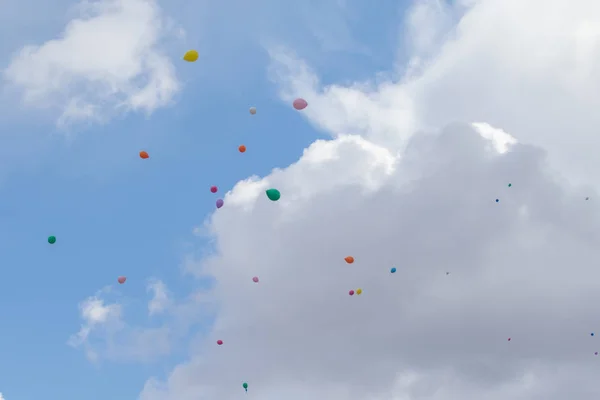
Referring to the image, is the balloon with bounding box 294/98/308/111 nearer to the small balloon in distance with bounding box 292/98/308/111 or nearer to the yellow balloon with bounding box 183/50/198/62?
the small balloon in distance with bounding box 292/98/308/111

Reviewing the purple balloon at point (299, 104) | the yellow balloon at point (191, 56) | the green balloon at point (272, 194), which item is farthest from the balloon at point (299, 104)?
the yellow balloon at point (191, 56)

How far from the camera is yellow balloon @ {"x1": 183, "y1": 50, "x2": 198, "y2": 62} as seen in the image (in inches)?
1247

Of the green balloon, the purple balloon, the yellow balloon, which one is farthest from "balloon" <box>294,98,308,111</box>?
the yellow balloon

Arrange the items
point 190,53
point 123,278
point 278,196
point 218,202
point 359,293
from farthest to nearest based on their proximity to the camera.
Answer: point 359,293, point 123,278, point 218,202, point 278,196, point 190,53

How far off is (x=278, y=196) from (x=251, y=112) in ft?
14.0

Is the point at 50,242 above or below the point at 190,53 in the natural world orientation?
below

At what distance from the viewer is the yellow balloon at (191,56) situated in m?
31.7

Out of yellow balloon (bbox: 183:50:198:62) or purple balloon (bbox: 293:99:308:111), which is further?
purple balloon (bbox: 293:99:308:111)

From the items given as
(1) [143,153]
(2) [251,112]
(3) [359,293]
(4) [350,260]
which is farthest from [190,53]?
(3) [359,293]

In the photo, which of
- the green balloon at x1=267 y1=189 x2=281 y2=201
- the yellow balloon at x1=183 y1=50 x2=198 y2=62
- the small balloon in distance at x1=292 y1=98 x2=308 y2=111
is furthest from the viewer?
the small balloon in distance at x1=292 y1=98 x2=308 y2=111

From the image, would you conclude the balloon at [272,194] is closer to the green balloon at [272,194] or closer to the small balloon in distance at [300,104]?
the green balloon at [272,194]

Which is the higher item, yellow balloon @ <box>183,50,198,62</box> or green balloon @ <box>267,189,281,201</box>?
yellow balloon @ <box>183,50,198,62</box>

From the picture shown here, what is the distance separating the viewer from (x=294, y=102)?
113ft

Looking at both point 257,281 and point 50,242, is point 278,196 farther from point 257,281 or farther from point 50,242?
point 50,242
